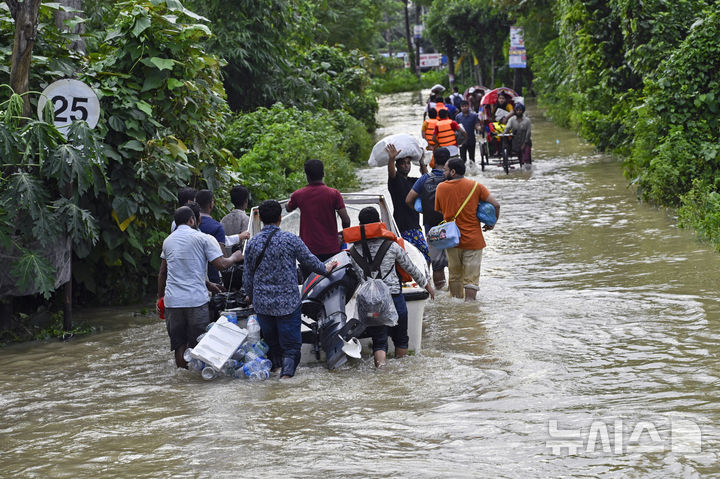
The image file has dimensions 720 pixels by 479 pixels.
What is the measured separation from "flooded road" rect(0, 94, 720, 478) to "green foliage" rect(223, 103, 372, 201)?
504 cm

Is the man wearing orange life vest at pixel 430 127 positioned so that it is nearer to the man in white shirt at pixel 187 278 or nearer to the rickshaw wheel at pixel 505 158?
the rickshaw wheel at pixel 505 158

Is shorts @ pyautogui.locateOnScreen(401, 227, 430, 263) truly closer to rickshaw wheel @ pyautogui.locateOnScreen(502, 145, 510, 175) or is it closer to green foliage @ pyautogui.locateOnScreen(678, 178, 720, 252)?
green foliage @ pyautogui.locateOnScreen(678, 178, 720, 252)

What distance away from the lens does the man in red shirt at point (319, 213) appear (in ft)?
30.5

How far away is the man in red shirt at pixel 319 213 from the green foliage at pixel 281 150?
16.9ft

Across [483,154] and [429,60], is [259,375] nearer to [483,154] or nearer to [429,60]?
[483,154]

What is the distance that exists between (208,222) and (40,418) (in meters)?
2.77

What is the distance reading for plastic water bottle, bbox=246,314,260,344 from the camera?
8.39m

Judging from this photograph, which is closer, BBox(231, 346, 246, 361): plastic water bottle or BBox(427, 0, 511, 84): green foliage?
BBox(231, 346, 246, 361): plastic water bottle

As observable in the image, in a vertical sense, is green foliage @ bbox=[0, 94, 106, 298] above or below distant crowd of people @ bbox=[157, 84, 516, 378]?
above

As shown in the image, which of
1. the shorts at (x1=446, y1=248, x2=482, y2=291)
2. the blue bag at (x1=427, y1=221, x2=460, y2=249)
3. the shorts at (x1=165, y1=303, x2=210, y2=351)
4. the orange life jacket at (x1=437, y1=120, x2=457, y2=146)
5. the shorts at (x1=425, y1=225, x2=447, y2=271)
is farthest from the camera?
the orange life jacket at (x1=437, y1=120, x2=457, y2=146)

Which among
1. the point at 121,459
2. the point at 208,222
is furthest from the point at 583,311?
the point at 121,459

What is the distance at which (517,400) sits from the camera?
730 cm

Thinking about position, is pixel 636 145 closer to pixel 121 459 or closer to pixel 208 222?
pixel 208 222

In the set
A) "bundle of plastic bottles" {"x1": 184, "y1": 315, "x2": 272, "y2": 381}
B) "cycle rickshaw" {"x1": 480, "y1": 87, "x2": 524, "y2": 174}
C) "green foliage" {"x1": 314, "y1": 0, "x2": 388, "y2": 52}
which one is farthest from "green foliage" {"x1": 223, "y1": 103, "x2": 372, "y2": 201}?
"green foliage" {"x1": 314, "y1": 0, "x2": 388, "y2": 52}
